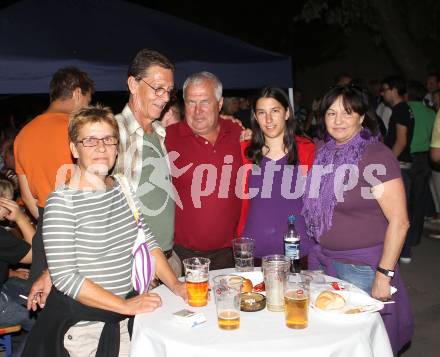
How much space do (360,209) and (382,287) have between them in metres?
0.44

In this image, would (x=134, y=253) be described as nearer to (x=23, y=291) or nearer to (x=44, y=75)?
(x=23, y=291)

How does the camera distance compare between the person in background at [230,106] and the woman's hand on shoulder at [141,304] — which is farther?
the person in background at [230,106]

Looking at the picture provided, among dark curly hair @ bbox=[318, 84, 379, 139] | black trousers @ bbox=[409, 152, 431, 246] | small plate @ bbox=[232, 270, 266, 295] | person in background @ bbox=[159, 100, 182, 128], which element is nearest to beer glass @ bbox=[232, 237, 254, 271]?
small plate @ bbox=[232, 270, 266, 295]

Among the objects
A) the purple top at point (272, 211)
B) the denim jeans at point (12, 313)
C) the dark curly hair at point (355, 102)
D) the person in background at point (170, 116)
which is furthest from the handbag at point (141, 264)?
the person in background at point (170, 116)

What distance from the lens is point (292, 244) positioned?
2.97 meters

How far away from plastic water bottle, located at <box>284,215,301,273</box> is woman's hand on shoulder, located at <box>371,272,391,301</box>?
450 millimetres

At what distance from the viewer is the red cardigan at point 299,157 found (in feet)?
11.1

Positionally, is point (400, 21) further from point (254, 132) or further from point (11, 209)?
point (11, 209)

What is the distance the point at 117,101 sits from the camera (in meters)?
9.33

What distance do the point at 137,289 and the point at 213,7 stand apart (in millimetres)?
17274

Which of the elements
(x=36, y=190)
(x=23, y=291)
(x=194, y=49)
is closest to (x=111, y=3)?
(x=194, y=49)

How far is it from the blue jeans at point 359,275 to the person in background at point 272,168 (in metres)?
0.38

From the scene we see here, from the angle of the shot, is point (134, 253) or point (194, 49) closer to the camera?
point (134, 253)

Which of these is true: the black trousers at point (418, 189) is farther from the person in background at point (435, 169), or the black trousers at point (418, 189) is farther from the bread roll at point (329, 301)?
the bread roll at point (329, 301)
